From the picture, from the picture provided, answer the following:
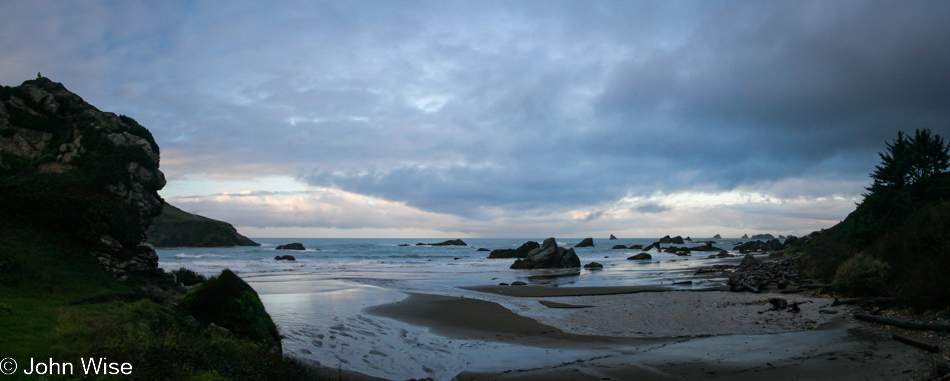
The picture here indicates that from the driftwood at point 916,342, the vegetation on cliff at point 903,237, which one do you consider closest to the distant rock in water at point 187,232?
the vegetation on cliff at point 903,237

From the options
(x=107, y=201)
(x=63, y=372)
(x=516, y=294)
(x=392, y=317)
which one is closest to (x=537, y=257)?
(x=516, y=294)

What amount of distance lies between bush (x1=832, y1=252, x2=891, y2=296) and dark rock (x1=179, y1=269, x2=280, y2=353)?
1835 centimetres

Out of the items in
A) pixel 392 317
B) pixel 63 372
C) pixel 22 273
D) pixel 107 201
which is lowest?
pixel 392 317

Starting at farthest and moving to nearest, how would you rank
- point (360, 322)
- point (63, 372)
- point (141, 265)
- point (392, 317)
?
point (392, 317)
point (360, 322)
point (141, 265)
point (63, 372)

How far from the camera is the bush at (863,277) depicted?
14.4 meters

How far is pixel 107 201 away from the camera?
12.2m

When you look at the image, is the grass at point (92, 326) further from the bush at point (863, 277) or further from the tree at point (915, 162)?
the tree at point (915, 162)

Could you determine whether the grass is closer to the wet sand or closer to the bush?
the wet sand

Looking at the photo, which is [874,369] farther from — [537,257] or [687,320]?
[537,257]

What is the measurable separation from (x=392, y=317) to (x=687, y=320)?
34.8ft

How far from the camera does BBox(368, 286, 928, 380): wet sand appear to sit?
8656 mm

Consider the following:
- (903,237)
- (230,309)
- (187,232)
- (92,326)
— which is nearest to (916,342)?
(903,237)

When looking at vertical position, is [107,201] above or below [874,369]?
above

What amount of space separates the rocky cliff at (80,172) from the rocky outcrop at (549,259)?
34.6 meters
